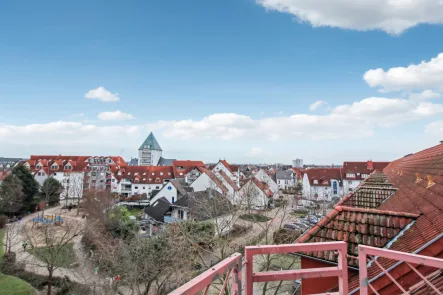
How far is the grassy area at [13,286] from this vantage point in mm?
14762

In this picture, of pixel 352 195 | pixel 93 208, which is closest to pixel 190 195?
pixel 93 208

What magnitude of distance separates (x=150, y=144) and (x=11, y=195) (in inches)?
1974

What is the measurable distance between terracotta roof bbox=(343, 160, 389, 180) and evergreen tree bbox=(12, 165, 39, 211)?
50476 millimetres

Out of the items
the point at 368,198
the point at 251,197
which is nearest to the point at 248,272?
the point at 368,198

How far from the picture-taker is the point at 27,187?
3669 centimetres

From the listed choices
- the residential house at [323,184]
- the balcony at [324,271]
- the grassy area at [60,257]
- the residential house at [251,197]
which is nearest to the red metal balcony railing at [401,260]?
the balcony at [324,271]

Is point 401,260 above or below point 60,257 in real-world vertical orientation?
above

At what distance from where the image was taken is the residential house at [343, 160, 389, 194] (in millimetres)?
46094

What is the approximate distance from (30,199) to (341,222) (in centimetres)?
4483

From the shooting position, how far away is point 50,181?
1687 inches

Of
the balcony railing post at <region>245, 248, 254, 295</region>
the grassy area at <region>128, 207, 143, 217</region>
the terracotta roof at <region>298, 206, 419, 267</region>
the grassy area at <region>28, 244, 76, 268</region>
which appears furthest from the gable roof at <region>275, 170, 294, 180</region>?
the balcony railing post at <region>245, 248, 254, 295</region>

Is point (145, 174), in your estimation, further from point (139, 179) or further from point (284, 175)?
point (284, 175)

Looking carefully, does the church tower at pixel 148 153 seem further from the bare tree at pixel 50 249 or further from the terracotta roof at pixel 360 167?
the bare tree at pixel 50 249

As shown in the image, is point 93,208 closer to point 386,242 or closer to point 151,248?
point 151,248
